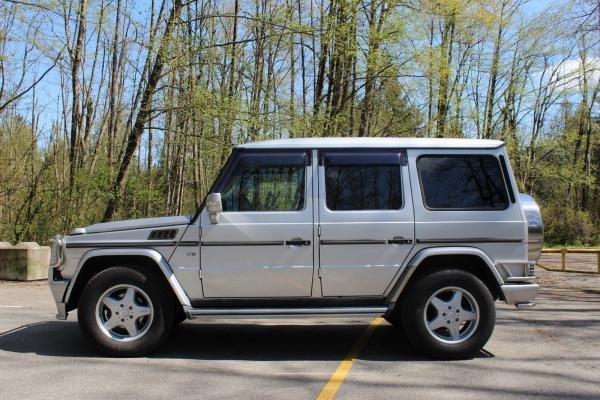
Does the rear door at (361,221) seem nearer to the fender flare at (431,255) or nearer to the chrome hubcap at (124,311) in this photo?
the fender flare at (431,255)

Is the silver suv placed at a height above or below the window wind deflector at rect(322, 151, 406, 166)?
below

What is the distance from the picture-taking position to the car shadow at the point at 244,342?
5.91 m

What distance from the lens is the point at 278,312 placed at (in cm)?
555

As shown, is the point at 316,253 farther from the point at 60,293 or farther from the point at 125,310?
the point at 60,293

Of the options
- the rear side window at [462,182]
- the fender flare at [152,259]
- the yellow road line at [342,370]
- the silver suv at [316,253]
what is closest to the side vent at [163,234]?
the silver suv at [316,253]

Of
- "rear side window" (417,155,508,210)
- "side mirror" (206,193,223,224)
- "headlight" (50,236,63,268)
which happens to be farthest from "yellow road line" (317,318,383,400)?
"headlight" (50,236,63,268)

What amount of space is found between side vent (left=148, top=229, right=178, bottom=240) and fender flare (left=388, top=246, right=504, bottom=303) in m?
2.25

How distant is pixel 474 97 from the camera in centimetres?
2980

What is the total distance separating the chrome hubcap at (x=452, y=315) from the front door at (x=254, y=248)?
49.8 inches

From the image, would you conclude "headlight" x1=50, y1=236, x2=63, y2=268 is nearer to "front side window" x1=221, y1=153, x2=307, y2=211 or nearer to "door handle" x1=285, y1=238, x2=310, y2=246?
"front side window" x1=221, y1=153, x2=307, y2=211

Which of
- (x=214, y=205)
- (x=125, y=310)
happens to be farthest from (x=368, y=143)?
(x=125, y=310)

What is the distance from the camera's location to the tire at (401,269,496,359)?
18.4ft

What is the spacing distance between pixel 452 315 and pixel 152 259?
3040 millimetres

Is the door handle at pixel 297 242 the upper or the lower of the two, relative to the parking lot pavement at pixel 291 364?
upper
